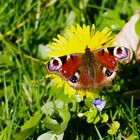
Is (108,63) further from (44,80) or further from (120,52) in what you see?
(44,80)

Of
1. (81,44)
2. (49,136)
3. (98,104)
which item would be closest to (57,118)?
(49,136)

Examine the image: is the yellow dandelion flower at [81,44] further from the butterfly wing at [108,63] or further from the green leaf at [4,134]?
the green leaf at [4,134]

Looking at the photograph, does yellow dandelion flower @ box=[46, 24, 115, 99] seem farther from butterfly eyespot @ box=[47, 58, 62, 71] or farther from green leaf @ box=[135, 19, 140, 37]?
green leaf @ box=[135, 19, 140, 37]

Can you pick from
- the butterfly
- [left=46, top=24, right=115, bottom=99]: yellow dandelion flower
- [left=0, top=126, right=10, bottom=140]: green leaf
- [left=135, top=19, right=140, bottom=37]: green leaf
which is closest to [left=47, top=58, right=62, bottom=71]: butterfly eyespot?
the butterfly

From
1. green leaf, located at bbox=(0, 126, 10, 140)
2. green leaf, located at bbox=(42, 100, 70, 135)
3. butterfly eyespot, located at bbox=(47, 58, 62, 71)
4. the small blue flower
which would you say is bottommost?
green leaf, located at bbox=(0, 126, 10, 140)

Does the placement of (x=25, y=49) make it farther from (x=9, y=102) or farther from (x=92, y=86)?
(x=92, y=86)

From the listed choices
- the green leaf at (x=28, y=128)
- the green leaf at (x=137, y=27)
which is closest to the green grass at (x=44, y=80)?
the green leaf at (x=28, y=128)
